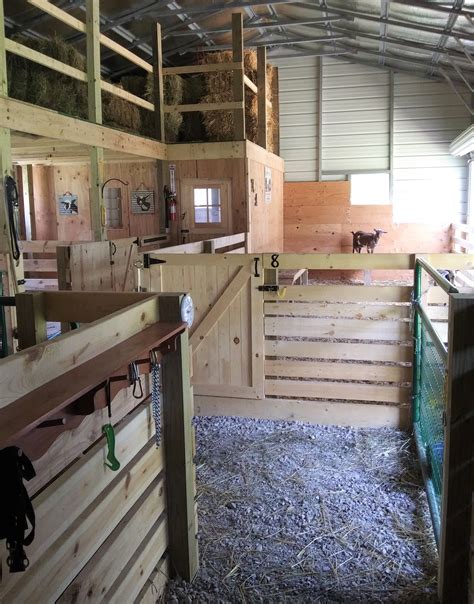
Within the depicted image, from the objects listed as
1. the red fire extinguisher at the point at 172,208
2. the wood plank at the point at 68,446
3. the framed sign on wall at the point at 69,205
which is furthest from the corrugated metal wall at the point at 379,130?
the wood plank at the point at 68,446

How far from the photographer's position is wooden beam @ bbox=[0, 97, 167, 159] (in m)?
5.72

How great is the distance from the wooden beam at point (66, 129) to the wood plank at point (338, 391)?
364 centimetres

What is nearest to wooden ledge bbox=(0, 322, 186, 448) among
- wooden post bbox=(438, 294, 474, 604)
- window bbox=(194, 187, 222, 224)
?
wooden post bbox=(438, 294, 474, 604)

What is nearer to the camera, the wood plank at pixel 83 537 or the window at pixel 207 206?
the wood plank at pixel 83 537

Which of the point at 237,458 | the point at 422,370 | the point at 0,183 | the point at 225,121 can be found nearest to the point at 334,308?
the point at 422,370

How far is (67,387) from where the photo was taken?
1.73m

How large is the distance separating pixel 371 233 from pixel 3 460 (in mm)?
13174

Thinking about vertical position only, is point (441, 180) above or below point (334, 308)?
above

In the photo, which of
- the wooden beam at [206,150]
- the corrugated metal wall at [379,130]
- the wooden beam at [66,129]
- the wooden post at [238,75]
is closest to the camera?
the wooden beam at [66,129]

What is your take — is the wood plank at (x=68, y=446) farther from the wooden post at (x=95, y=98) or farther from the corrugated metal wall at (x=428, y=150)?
the corrugated metal wall at (x=428, y=150)

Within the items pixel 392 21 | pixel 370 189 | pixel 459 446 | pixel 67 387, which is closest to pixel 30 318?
pixel 67 387

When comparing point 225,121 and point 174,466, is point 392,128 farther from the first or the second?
point 174,466

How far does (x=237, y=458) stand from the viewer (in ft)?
15.2

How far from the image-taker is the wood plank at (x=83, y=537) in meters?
1.72
